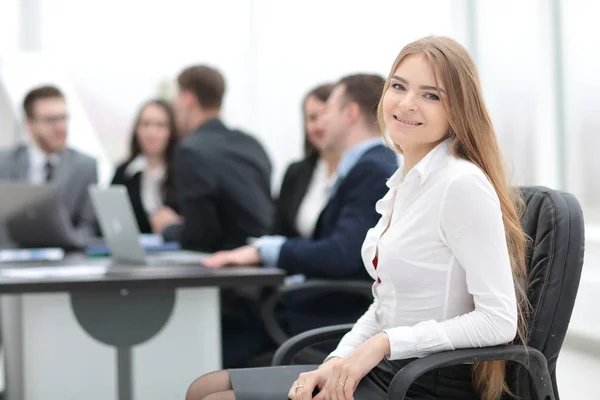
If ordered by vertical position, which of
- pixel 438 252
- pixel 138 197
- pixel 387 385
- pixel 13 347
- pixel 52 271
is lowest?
pixel 13 347

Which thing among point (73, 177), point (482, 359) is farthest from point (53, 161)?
point (482, 359)

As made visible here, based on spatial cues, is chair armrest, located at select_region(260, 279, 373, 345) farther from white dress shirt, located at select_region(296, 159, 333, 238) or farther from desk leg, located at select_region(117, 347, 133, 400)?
white dress shirt, located at select_region(296, 159, 333, 238)

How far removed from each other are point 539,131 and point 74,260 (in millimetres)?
2328

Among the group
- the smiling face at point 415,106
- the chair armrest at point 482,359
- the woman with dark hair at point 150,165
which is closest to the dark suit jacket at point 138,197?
A: the woman with dark hair at point 150,165

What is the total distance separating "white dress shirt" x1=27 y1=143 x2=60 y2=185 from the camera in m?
4.30

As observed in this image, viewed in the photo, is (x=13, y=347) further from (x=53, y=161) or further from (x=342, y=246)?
(x=53, y=161)

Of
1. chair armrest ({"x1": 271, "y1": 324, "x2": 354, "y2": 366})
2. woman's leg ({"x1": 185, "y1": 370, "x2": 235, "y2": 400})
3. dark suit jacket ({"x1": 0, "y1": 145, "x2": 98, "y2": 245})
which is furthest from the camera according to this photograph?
dark suit jacket ({"x1": 0, "y1": 145, "x2": 98, "y2": 245})

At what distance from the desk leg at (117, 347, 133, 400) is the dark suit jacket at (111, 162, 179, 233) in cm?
195

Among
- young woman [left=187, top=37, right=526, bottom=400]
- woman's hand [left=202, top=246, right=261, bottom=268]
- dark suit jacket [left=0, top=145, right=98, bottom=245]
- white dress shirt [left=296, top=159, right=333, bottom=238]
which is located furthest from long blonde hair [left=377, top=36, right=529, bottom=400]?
dark suit jacket [left=0, top=145, right=98, bottom=245]

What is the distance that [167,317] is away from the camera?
8.33 ft

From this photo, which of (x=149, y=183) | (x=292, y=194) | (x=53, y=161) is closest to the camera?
(x=292, y=194)

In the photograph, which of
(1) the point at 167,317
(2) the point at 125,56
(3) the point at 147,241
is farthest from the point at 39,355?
(2) the point at 125,56

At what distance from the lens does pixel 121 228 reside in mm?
2652

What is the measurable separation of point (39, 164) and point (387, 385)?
3.25m
